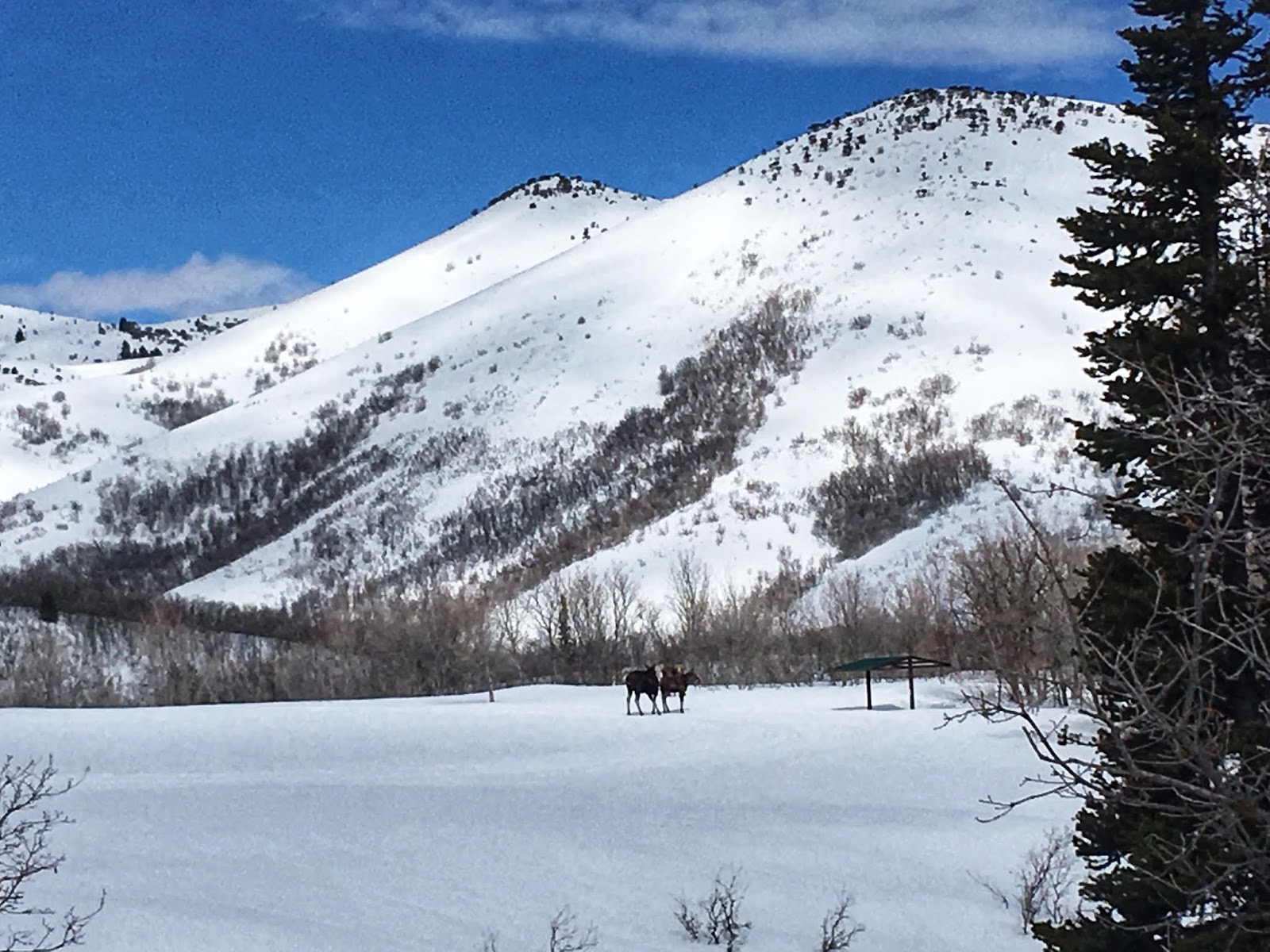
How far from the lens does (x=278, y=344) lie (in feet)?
505

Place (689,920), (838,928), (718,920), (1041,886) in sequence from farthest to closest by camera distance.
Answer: (1041,886) → (689,920) → (718,920) → (838,928)

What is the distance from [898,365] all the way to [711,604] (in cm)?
2910

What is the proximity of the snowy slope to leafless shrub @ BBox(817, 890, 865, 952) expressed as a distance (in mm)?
125863

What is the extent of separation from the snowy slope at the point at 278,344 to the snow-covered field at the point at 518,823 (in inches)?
4256

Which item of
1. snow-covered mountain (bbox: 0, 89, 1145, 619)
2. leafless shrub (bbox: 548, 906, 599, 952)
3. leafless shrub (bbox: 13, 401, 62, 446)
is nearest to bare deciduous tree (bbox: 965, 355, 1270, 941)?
leafless shrub (bbox: 548, 906, 599, 952)

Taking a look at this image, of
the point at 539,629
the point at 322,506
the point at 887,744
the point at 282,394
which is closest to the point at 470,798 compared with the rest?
the point at 887,744

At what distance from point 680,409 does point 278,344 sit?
74101 millimetres

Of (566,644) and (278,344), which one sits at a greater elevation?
(278,344)

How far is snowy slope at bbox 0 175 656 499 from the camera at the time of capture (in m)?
141

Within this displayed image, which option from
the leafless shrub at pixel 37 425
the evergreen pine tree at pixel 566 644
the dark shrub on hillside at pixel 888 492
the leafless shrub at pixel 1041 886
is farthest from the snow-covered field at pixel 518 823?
the leafless shrub at pixel 37 425

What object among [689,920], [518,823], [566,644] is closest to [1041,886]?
[689,920]

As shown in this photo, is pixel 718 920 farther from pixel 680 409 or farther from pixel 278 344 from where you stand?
pixel 278 344

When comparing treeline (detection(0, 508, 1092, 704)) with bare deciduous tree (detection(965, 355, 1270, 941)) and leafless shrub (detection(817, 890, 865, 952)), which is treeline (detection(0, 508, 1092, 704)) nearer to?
leafless shrub (detection(817, 890, 865, 952))

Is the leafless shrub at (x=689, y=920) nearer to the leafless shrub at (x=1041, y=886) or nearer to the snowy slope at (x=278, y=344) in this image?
the leafless shrub at (x=1041, y=886)
